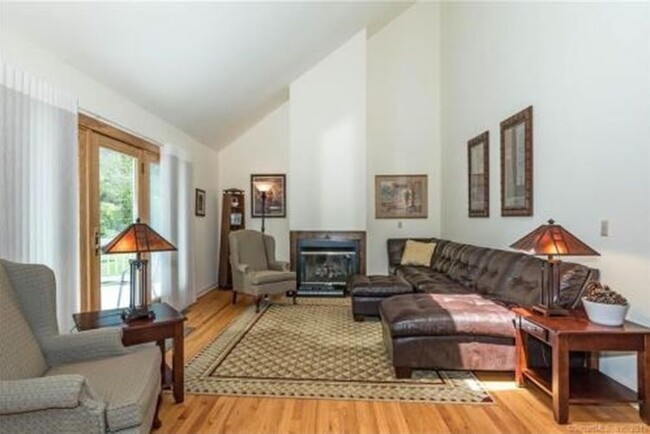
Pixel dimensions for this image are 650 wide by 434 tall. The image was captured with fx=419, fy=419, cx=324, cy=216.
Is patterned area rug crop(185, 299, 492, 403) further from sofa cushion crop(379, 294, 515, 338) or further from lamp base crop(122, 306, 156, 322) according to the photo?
lamp base crop(122, 306, 156, 322)

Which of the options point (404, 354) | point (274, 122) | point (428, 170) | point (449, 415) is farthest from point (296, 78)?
point (449, 415)

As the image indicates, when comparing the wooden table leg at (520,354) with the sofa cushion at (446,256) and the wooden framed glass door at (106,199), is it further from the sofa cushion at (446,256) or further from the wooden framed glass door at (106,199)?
the wooden framed glass door at (106,199)

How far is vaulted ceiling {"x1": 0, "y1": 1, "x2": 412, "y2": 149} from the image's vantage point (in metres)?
2.73

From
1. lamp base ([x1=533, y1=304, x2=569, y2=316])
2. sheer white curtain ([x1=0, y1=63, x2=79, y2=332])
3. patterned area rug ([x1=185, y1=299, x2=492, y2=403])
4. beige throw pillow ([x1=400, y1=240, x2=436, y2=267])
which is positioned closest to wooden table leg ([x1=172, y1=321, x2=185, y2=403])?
patterned area rug ([x1=185, y1=299, x2=492, y2=403])

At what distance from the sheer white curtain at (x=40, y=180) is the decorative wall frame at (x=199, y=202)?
9.79 feet

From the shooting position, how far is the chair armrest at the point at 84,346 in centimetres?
213

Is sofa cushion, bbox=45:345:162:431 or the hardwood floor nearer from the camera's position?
sofa cushion, bbox=45:345:162:431

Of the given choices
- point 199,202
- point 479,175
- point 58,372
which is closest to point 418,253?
point 479,175

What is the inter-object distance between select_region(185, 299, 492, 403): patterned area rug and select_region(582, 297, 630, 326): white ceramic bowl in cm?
83

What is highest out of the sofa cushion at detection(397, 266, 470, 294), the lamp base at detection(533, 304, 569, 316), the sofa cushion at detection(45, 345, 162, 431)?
the lamp base at detection(533, 304, 569, 316)

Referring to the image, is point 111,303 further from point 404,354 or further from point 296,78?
point 296,78

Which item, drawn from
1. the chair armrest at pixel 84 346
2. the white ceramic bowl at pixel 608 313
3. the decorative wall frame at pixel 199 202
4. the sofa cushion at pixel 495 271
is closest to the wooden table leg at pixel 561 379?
the white ceramic bowl at pixel 608 313

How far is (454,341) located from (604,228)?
1.31 metres

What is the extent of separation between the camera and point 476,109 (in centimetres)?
541
